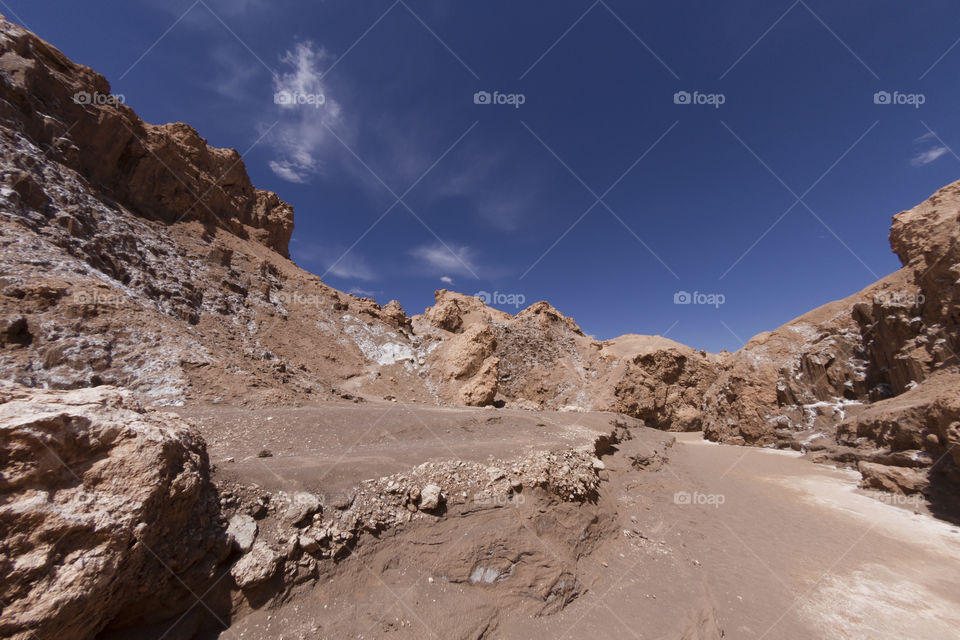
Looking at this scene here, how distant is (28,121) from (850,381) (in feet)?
131

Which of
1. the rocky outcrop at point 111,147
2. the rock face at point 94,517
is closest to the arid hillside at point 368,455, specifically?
the rock face at point 94,517

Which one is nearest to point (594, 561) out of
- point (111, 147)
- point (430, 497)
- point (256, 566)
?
point (430, 497)

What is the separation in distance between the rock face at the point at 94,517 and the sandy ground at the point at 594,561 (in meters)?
1.00

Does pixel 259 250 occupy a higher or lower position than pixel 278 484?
higher

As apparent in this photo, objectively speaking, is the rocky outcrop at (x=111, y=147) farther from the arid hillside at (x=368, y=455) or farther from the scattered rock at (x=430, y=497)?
the scattered rock at (x=430, y=497)

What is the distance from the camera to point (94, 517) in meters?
3.02

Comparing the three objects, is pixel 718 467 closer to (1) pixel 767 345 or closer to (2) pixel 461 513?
(1) pixel 767 345

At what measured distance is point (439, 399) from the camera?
2259cm

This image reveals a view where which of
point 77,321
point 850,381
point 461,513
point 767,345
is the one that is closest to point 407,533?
point 461,513

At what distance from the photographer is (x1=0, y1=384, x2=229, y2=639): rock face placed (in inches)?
103

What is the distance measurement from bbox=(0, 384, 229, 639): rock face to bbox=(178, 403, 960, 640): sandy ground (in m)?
1.00

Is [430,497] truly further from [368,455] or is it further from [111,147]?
[111,147]

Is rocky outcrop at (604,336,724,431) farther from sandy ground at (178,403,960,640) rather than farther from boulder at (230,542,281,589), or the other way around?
boulder at (230,542,281,589)

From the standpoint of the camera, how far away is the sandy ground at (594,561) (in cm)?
482
